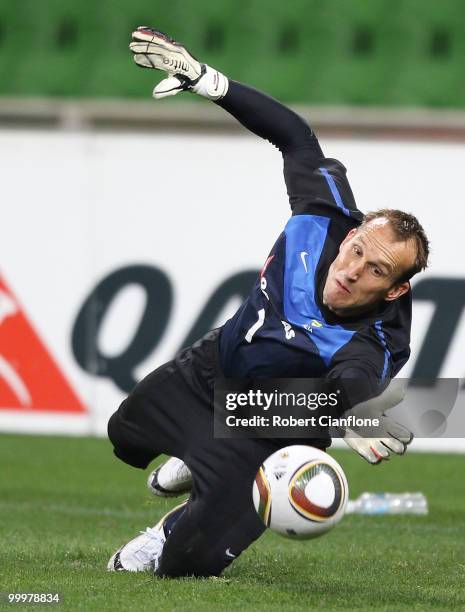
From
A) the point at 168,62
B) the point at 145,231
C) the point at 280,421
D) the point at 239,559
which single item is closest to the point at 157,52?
the point at 168,62

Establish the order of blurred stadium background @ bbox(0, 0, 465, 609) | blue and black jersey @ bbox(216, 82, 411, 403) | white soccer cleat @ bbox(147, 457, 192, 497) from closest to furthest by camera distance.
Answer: blue and black jersey @ bbox(216, 82, 411, 403) → white soccer cleat @ bbox(147, 457, 192, 497) → blurred stadium background @ bbox(0, 0, 465, 609)

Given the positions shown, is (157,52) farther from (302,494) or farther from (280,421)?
(302,494)

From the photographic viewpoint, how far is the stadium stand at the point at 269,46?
13117mm

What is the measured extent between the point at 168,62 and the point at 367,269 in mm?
1323

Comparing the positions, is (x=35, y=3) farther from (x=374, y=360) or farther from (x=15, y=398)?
(x=374, y=360)

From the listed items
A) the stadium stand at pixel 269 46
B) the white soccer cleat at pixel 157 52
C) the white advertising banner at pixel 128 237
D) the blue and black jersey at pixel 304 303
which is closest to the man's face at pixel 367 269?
the blue and black jersey at pixel 304 303

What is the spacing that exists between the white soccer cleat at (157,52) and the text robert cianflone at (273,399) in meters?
1.52

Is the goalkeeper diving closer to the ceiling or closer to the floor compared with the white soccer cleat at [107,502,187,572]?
closer to the ceiling

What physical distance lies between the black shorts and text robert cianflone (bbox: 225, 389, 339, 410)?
163mm

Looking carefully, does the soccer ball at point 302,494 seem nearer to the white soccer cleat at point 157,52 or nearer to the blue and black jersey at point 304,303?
the blue and black jersey at point 304,303

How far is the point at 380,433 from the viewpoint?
513 cm

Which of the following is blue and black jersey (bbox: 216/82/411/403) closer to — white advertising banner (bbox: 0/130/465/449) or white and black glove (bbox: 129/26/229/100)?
white and black glove (bbox: 129/26/229/100)

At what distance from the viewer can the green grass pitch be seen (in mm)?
5238

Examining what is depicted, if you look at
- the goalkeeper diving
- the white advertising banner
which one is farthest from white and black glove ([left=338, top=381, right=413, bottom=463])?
the white advertising banner
